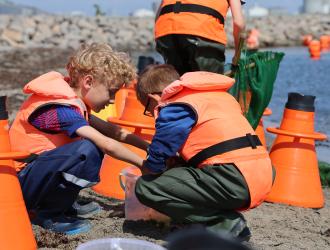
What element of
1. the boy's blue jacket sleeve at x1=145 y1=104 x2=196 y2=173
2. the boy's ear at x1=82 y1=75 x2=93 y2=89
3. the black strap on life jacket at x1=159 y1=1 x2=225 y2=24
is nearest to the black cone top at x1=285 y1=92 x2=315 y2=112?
the black strap on life jacket at x1=159 y1=1 x2=225 y2=24

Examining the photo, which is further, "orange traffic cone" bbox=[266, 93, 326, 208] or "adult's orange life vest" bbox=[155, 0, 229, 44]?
"adult's orange life vest" bbox=[155, 0, 229, 44]

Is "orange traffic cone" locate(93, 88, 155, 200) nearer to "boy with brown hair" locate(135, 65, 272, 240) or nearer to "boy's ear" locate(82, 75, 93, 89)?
"boy's ear" locate(82, 75, 93, 89)

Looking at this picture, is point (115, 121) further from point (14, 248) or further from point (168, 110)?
point (14, 248)

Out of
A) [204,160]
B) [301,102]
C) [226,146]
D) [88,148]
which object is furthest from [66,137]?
[301,102]

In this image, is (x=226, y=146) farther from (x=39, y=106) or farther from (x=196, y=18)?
Answer: (x=196, y=18)

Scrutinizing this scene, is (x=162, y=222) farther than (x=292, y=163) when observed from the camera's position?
No

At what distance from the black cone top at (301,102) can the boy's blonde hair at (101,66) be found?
4.42 feet

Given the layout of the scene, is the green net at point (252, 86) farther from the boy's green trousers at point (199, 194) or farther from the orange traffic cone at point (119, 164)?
the boy's green trousers at point (199, 194)

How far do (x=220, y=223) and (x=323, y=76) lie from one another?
13516 mm

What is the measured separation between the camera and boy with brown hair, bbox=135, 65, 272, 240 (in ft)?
10.3

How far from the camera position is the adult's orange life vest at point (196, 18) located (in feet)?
14.9

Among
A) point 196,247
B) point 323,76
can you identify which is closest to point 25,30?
point 323,76

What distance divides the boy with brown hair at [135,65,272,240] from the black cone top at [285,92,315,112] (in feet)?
4.03

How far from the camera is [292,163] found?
437 centimetres
